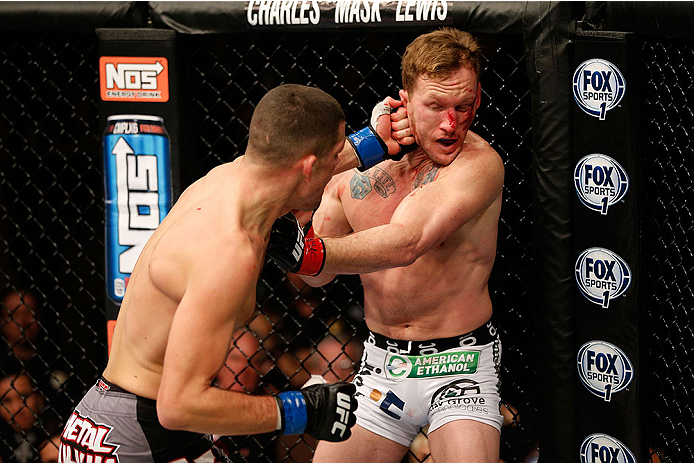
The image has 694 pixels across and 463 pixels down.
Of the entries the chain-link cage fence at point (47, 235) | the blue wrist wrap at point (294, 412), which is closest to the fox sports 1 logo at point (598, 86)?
the blue wrist wrap at point (294, 412)

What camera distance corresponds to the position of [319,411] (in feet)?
5.88

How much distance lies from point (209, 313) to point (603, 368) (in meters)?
1.28

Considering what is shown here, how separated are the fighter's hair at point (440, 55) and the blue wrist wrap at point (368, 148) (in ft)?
0.55

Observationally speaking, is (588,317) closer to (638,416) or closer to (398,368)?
(638,416)

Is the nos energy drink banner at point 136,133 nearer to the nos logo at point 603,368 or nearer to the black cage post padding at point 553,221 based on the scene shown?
the black cage post padding at point 553,221

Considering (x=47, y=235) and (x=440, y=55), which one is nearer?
(x=440, y=55)

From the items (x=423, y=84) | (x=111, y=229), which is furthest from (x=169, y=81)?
(x=423, y=84)

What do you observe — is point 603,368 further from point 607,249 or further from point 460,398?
point 460,398

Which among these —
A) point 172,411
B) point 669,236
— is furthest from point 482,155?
point 172,411

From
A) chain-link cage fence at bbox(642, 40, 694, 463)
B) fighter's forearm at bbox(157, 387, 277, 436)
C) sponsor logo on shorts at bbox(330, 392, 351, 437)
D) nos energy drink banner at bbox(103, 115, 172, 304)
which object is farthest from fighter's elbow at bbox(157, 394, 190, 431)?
chain-link cage fence at bbox(642, 40, 694, 463)

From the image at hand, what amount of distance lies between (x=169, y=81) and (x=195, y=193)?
3.00ft

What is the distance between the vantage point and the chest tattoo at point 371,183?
7.82 feet

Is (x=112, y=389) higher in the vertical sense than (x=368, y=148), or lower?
lower

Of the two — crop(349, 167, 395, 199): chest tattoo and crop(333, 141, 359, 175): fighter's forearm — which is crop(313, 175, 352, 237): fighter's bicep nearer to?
crop(349, 167, 395, 199): chest tattoo
